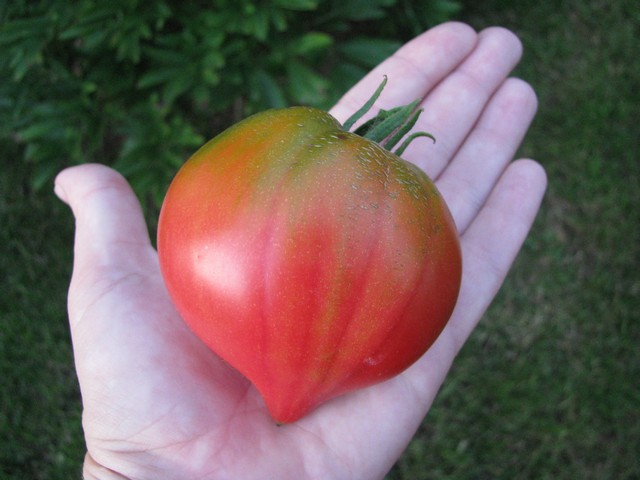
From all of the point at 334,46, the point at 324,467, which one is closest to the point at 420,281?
the point at 324,467

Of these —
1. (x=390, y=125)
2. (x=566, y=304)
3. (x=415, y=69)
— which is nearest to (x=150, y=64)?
(x=415, y=69)

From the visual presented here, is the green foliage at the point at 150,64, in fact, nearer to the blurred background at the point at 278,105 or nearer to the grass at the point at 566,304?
the blurred background at the point at 278,105

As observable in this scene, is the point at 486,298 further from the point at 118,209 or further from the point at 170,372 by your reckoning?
the point at 118,209

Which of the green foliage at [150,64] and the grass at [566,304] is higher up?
the green foliage at [150,64]

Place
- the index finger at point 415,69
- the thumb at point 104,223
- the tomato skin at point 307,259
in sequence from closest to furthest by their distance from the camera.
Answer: the tomato skin at point 307,259
the thumb at point 104,223
the index finger at point 415,69

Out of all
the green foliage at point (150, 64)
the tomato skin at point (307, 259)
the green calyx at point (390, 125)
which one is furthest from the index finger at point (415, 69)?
the tomato skin at point (307, 259)
